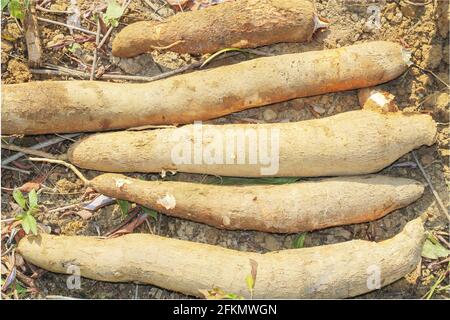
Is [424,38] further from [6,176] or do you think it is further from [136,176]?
[6,176]

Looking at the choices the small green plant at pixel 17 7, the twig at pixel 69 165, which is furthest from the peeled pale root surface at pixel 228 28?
the twig at pixel 69 165

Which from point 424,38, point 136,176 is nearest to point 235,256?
point 136,176

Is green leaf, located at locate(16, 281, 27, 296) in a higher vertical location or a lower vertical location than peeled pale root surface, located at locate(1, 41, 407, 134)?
lower

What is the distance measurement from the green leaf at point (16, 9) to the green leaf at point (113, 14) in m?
0.34

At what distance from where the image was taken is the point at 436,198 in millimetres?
2258

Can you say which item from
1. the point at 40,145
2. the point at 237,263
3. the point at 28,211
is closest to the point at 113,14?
the point at 40,145

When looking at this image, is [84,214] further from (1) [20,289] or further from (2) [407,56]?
(2) [407,56]

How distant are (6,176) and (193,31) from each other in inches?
38.3

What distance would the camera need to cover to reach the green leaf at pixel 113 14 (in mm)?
2391

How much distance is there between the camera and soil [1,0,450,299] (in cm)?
226

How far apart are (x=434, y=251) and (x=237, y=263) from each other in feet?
2.58

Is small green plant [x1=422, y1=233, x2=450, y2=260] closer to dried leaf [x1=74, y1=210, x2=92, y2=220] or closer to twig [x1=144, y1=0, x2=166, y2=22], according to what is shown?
dried leaf [x1=74, y1=210, x2=92, y2=220]

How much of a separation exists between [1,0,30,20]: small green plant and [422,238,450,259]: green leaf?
6.17 ft

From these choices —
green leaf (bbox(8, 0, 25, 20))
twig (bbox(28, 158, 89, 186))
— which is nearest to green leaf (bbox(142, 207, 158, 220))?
twig (bbox(28, 158, 89, 186))
